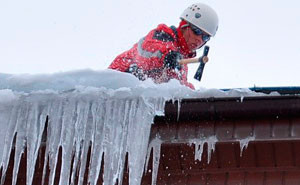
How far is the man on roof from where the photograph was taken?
8055 mm

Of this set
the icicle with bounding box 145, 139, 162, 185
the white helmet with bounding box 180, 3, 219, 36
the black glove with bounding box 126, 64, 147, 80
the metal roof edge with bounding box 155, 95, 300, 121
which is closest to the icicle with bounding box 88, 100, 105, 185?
the icicle with bounding box 145, 139, 162, 185

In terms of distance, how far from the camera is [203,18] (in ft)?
29.0

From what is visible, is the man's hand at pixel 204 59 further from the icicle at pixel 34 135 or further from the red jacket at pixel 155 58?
the icicle at pixel 34 135

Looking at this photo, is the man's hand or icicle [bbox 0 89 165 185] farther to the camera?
the man's hand

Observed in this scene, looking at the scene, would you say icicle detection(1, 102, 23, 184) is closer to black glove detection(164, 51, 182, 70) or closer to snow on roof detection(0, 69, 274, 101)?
snow on roof detection(0, 69, 274, 101)

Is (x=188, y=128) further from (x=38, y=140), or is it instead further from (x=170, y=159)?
(x=38, y=140)

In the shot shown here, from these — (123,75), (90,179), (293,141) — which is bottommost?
(90,179)

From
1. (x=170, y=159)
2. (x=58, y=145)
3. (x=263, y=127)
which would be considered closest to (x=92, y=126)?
(x=58, y=145)

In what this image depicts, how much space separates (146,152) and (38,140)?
93 centimetres

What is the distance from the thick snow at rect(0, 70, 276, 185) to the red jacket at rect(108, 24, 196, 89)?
1.51m

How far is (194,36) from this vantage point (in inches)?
346

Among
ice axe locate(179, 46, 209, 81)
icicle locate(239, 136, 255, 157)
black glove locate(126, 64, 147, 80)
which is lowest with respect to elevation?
icicle locate(239, 136, 255, 157)

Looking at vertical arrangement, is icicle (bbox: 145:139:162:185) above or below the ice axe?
below

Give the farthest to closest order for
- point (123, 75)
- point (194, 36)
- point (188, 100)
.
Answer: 1. point (194, 36)
2. point (123, 75)
3. point (188, 100)
